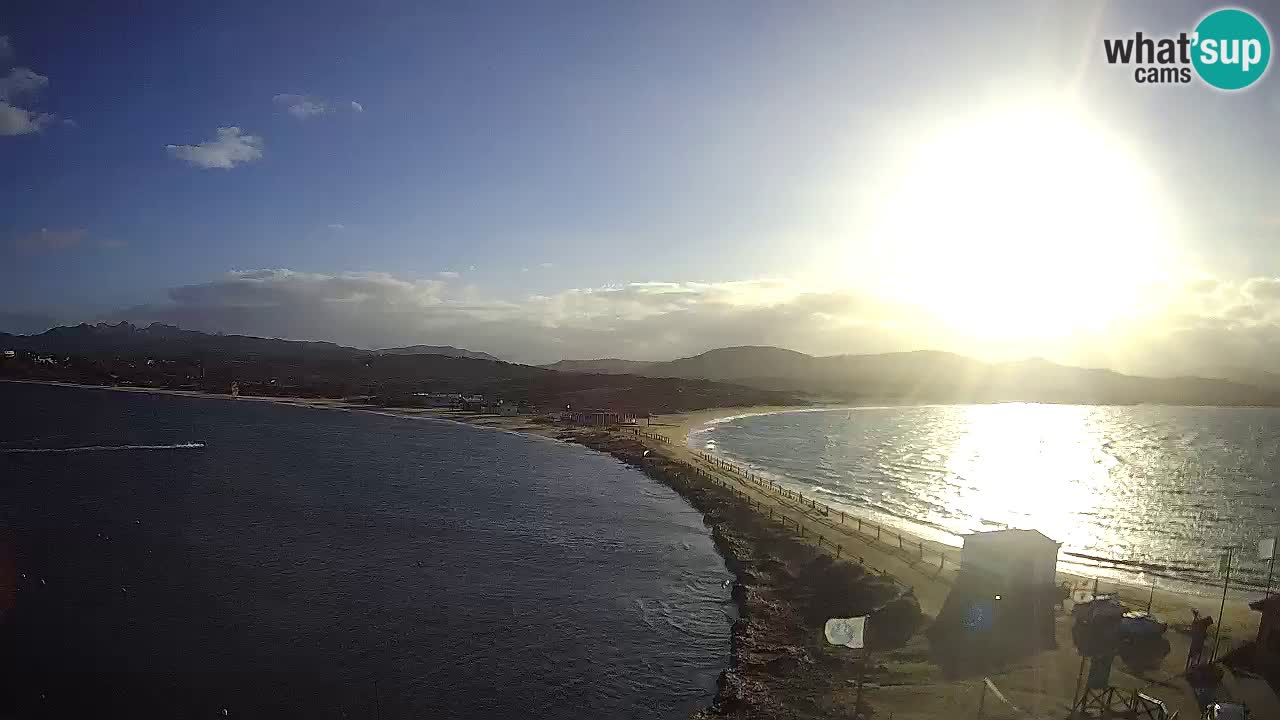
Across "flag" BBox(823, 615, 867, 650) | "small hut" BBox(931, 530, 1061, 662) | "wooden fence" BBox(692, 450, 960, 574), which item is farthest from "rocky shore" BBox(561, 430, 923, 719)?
"wooden fence" BBox(692, 450, 960, 574)

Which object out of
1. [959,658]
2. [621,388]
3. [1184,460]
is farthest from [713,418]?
[959,658]

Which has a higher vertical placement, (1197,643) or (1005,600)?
(1005,600)

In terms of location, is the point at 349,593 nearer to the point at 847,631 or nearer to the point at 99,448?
the point at 847,631

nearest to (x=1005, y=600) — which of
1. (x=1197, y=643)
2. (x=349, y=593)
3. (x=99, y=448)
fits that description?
(x=1197, y=643)

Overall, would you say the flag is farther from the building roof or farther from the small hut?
the building roof

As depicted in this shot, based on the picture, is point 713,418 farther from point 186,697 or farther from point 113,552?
point 186,697

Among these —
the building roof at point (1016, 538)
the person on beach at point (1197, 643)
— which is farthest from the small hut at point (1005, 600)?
the person on beach at point (1197, 643)

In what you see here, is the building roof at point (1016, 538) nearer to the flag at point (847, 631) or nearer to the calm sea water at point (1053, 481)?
the flag at point (847, 631)
